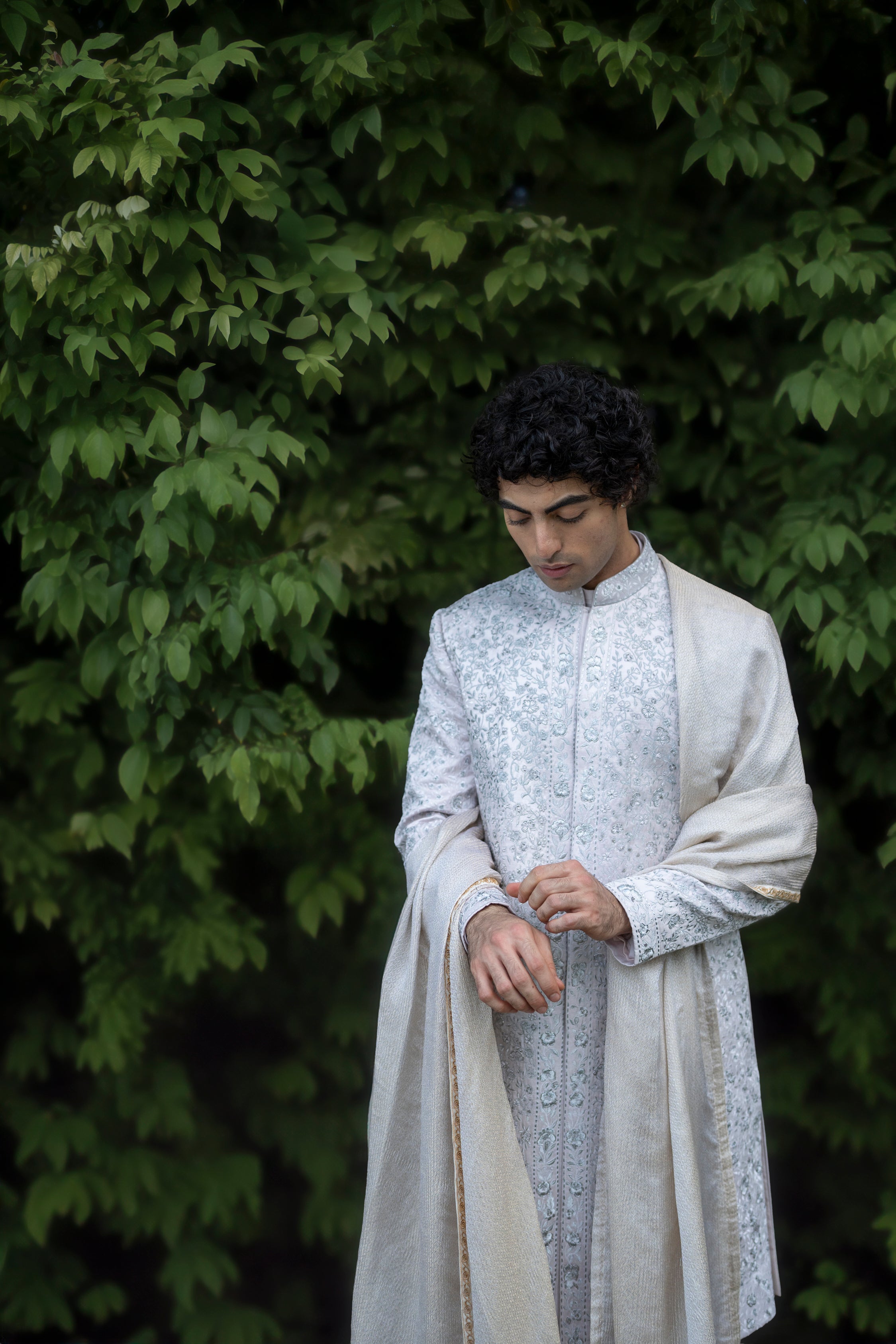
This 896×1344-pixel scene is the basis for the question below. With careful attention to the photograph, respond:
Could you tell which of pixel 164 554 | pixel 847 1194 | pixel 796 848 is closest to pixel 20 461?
pixel 164 554

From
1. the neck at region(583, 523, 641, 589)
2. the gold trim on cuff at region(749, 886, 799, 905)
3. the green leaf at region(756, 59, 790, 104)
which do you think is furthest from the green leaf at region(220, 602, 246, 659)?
the green leaf at region(756, 59, 790, 104)

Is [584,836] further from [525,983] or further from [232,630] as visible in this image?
[232,630]

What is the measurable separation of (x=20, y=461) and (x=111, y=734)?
0.56 meters

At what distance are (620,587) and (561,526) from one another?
162mm

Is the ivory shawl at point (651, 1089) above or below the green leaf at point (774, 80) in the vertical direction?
below

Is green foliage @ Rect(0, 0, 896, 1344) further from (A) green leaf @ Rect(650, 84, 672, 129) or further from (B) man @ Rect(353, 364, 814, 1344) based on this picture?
(B) man @ Rect(353, 364, 814, 1344)

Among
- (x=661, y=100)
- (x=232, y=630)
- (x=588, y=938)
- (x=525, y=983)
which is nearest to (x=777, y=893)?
(x=588, y=938)

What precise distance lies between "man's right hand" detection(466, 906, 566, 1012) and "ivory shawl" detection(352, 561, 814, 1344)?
0.26ft

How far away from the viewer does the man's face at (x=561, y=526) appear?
142cm

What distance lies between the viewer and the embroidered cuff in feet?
4.74

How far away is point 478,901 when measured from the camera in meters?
1.45

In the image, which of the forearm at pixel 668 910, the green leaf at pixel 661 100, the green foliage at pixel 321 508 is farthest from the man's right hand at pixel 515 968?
the green leaf at pixel 661 100

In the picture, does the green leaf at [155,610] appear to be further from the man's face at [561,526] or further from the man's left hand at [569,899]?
the man's left hand at [569,899]

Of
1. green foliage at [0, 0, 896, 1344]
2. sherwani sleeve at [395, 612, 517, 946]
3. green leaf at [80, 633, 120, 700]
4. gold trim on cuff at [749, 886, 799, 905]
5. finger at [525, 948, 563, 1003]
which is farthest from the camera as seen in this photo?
green leaf at [80, 633, 120, 700]
